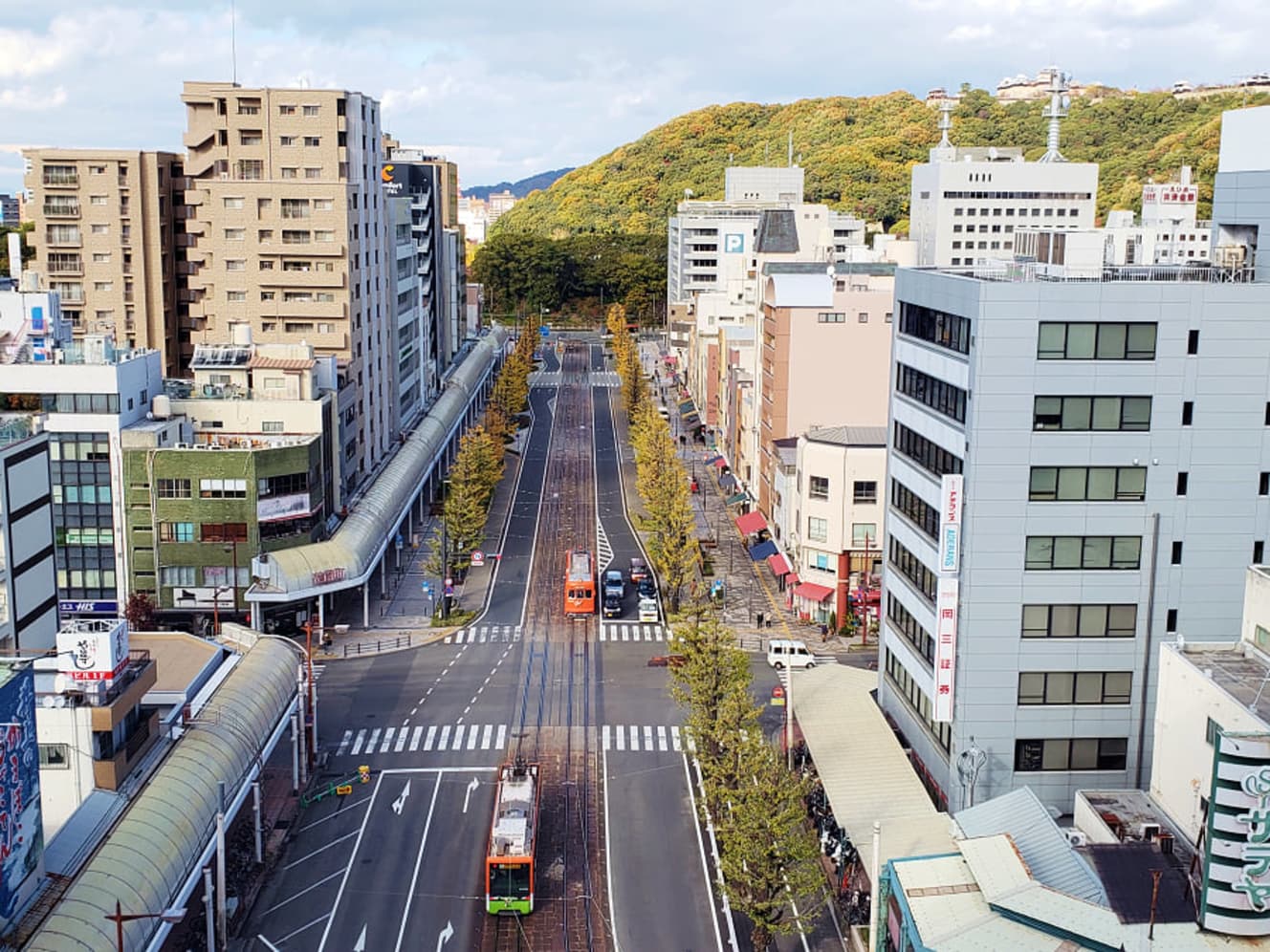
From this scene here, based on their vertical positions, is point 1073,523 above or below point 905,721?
above

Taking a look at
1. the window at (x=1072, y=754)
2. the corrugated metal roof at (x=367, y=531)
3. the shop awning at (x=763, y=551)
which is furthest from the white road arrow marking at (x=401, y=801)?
the shop awning at (x=763, y=551)

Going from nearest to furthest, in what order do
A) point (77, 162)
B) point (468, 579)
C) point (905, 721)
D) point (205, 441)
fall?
point (905, 721)
point (205, 441)
point (468, 579)
point (77, 162)

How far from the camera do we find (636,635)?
74.1 metres

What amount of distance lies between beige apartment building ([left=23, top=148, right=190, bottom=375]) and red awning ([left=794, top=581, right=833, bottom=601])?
182ft

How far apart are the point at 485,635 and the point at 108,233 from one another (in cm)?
4941

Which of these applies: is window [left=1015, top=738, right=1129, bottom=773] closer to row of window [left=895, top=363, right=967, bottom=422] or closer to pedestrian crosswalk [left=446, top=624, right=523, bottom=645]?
row of window [left=895, top=363, right=967, bottom=422]

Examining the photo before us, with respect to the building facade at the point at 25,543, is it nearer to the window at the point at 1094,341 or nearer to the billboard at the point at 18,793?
the billboard at the point at 18,793

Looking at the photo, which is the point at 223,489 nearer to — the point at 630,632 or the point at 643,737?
the point at 630,632

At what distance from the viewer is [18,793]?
1228 inches

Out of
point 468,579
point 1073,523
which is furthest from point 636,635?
point 1073,523

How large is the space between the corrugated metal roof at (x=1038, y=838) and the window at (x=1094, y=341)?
45.1 ft

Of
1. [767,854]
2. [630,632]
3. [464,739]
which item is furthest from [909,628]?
[630,632]

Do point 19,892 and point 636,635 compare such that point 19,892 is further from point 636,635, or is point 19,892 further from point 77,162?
point 77,162

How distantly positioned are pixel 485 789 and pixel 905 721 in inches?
673
